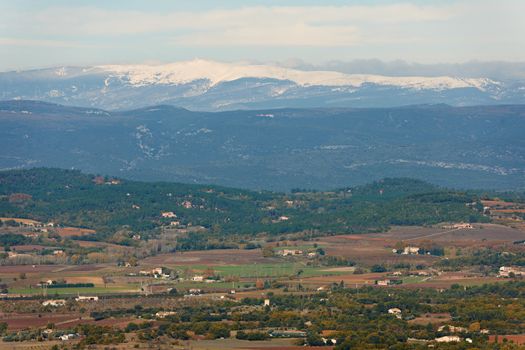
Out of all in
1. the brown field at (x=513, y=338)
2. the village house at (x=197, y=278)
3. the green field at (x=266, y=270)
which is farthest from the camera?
the green field at (x=266, y=270)

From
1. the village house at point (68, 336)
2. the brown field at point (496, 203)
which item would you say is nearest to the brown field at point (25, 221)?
the brown field at point (496, 203)

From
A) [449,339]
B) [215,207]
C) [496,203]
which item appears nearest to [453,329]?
[449,339]

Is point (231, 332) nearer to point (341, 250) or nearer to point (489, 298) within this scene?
point (489, 298)

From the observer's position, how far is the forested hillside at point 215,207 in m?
169

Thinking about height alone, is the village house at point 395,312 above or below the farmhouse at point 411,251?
above

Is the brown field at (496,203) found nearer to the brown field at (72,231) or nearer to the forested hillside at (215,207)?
the forested hillside at (215,207)

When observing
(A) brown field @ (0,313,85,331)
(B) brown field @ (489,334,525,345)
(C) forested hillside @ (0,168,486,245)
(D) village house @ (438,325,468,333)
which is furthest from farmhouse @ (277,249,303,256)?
(B) brown field @ (489,334,525,345)

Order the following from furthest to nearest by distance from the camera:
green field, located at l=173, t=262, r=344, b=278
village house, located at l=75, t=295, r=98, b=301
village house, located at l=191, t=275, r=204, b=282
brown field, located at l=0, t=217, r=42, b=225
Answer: brown field, located at l=0, t=217, r=42, b=225 → green field, located at l=173, t=262, r=344, b=278 → village house, located at l=191, t=275, r=204, b=282 → village house, located at l=75, t=295, r=98, b=301

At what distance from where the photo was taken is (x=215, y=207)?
185875 mm

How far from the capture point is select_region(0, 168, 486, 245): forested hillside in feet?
554

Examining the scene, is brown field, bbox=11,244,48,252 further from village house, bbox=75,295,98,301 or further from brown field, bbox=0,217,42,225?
village house, bbox=75,295,98,301

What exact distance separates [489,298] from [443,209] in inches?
2458

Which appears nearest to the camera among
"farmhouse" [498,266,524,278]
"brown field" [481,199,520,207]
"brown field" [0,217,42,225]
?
"farmhouse" [498,266,524,278]

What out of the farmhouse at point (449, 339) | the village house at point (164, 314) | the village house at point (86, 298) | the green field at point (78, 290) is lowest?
the green field at point (78, 290)
